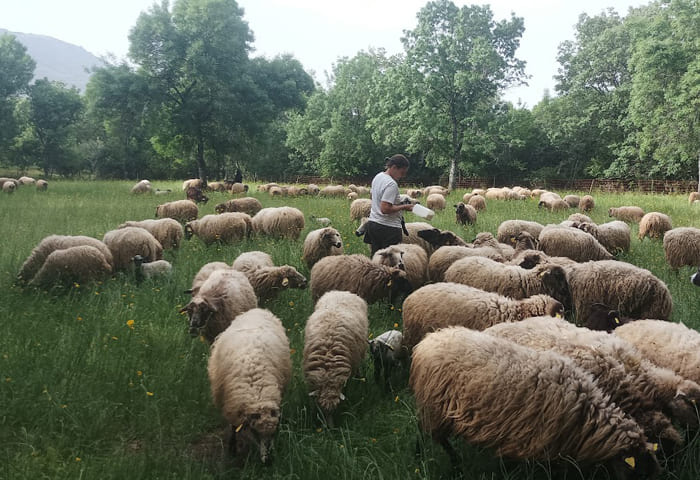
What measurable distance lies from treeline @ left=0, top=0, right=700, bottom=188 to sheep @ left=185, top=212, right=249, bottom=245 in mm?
19456

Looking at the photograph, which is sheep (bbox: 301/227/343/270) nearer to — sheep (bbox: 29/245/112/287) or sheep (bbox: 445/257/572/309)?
sheep (bbox: 445/257/572/309)

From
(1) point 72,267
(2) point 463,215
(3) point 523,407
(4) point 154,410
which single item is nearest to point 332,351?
(4) point 154,410

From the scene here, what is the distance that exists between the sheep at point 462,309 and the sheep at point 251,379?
149 cm

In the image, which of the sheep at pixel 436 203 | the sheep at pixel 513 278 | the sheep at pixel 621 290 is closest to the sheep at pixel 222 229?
the sheep at pixel 513 278

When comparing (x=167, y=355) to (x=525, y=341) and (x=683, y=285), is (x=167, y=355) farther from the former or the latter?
(x=683, y=285)

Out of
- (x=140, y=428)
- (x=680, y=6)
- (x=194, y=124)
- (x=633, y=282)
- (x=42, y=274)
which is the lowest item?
(x=140, y=428)

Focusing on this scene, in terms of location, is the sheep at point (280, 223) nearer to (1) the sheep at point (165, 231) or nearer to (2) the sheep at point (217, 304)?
(1) the sheep at point (165, 231)

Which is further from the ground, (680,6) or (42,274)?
(680,6)

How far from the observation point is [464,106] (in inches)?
1325

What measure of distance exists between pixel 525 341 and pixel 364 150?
1915 inches

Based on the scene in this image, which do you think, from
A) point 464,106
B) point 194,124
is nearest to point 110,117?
point 194,124

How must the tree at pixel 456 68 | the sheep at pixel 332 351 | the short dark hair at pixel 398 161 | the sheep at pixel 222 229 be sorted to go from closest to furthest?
the sheep at pixel 332 351 → the short dark hair at pixel 398 161 → the sheep at pixel 222 229 → the tree at pixel 456 68

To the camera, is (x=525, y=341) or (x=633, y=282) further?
(x=633, y=282)

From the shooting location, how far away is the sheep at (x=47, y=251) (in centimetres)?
709
